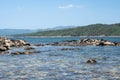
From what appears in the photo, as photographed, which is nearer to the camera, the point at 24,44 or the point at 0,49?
the point at 0,49

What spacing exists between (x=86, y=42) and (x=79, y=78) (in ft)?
360

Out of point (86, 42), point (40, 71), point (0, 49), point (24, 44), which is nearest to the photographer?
point (40, 71)

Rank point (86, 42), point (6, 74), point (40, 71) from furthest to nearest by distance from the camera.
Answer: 1. point (86, 42)
2. point (40, 71)
3. point (6, 74)

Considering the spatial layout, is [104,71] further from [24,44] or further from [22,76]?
[24,44]

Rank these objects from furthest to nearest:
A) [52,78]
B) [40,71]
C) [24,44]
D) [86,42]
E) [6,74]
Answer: [86,42] → [24,44] → [40,71] → [6,74] → [52,78]

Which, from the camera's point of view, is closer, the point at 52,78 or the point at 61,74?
the point at 52,78

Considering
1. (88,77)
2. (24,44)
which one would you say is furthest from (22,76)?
(24,44)

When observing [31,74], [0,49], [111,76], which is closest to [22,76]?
[31,74]

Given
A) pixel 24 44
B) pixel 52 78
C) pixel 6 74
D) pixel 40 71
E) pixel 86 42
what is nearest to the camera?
pixel 52 78

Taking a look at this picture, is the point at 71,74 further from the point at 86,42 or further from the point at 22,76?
the point at 86,42

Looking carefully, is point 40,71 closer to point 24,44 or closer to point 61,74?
point 61,74

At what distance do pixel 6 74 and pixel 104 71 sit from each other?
48.6 feet

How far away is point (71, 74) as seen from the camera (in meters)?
46.1

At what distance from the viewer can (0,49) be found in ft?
310
